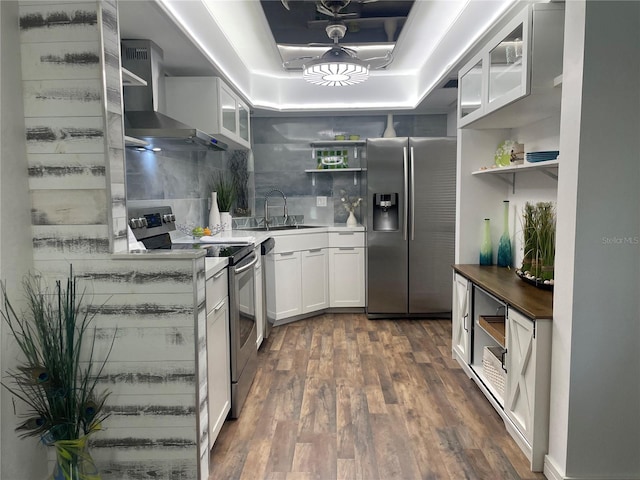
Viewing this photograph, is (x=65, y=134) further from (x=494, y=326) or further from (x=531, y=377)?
(x=494, y=326)

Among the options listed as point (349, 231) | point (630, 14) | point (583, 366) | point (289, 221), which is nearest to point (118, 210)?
point (583, 366)

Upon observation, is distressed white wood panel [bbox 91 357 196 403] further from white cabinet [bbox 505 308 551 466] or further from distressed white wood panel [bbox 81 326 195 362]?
white cabinet [bbox 505 308 551 466]

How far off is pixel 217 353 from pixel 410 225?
8.86 ft

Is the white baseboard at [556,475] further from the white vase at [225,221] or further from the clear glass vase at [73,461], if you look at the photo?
the white vase at [225,221]

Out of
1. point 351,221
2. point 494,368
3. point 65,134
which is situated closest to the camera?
point 65,134

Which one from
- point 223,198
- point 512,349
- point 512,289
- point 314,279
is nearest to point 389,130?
point 314,279

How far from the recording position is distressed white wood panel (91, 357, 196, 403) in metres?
1.85

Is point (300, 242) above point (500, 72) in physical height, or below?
below

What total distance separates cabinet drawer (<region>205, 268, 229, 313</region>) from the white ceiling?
1.40m

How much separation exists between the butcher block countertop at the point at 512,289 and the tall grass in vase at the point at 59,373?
1.84 metres

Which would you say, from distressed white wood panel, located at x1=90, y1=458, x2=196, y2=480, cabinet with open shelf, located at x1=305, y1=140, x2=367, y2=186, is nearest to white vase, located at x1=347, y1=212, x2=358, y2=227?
cabinet with open shelf, located at x1=305, y1=140, x2=367, y2=186

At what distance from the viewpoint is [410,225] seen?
4496mm

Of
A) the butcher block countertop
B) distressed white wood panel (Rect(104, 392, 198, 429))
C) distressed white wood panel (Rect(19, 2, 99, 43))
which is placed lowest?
distressed white wood panel (Rect(104, 392, 198, 429))

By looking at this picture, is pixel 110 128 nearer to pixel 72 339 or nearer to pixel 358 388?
pixel 72 339
